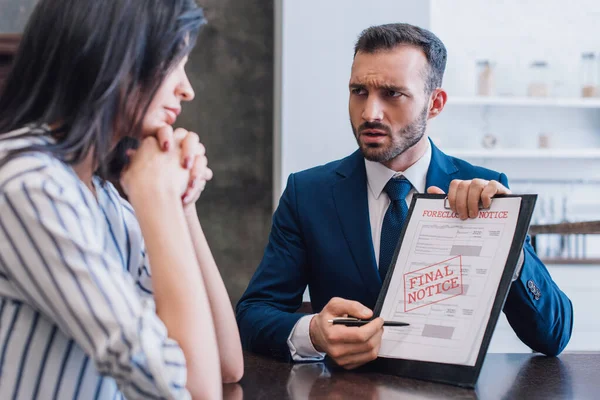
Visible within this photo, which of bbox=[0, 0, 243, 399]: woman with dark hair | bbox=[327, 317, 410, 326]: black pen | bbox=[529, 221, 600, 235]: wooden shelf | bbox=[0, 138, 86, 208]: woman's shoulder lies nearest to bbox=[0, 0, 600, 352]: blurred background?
bbox=[529, 221, 600, 235]: wooden shelf

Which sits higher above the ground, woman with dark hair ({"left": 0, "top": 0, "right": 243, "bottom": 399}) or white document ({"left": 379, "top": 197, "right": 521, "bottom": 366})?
woman with dark hair ({"left": 0, "top": 0, "right": 243, "bottom": 399})

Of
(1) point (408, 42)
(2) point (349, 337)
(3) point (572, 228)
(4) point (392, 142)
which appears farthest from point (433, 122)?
(2) point (349, 337)

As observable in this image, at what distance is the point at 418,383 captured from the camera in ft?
3.64

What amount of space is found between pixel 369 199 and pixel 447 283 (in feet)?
1.87

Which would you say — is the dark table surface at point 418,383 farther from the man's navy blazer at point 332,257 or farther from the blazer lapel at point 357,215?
the blazer lapel at point 357,215

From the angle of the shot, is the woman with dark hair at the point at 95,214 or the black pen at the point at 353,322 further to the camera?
the black pen at the point at 353,322

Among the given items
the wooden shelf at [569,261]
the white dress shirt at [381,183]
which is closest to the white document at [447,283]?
the white dress shirt at [381,183]

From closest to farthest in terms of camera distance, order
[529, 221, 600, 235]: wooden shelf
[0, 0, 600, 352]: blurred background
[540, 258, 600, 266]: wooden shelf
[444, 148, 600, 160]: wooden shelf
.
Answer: [529, 221, 600, 235]: wooden shelf, [0, 0, 600, 352]: blurred background, [540, 258, 600, 266]: wooden shelf, [444, 148, 600, 160]: wooden shelf

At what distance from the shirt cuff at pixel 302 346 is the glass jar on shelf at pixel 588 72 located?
4.35 meters

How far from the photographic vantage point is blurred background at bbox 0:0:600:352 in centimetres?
323

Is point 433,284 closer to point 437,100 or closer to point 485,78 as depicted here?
point 437,100

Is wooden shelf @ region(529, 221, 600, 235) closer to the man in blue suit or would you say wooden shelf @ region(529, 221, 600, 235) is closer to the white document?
the man in blue suit

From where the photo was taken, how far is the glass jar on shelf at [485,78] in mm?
5023

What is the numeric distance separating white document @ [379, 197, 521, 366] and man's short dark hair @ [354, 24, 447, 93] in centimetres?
64
